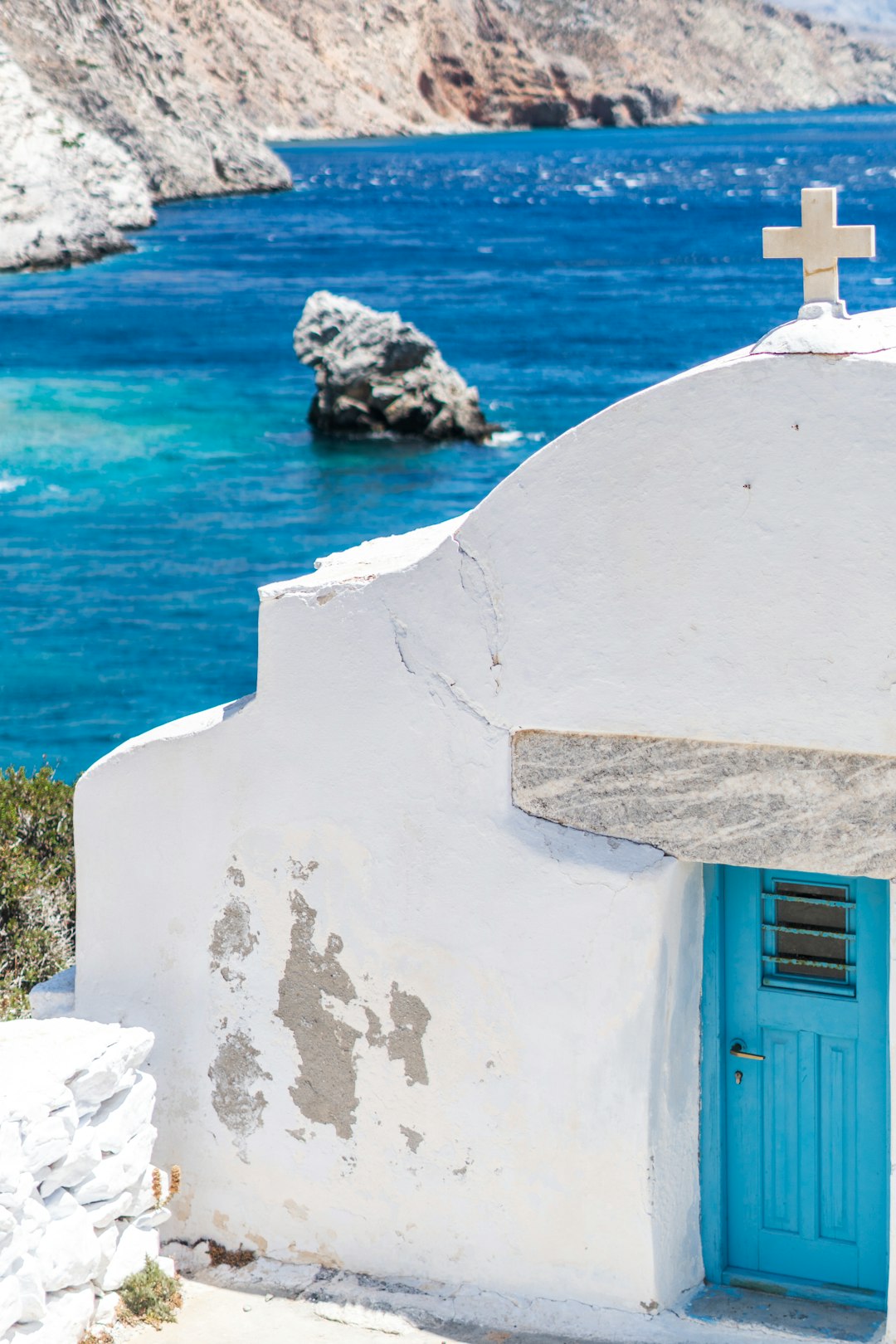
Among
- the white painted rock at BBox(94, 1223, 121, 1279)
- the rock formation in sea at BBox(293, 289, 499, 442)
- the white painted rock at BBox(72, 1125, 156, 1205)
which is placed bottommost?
the white painted rock at BBox(94, 1223, 121, 1279)

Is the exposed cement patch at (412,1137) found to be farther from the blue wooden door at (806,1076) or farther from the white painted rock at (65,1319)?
the white painted rock at (65,1319)

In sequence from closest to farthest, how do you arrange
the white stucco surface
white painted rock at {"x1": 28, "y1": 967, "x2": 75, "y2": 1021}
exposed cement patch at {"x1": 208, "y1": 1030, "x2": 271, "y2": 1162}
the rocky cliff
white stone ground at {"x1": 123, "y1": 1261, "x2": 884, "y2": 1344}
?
1. the white stucco surface
2. white stone ground at {"x1": 123, "y1": 1261, "x2": 884, "y2": 1344}
3. exposed cement patch at {"x1": 208, "y1": 1030, "x2": 271, "y2": 1162}
4. white painted rock at {"x1": 28, "y1": 967, "x2": 75, "y2": 1021}
5. the rocky cliff

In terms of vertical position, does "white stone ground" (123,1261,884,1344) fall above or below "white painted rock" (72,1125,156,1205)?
below

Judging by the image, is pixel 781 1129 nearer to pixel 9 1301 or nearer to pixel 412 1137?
pixel 412 1137

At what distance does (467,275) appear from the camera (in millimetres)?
70062

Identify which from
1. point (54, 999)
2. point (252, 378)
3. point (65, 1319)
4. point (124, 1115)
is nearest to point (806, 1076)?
point (124, 1115)

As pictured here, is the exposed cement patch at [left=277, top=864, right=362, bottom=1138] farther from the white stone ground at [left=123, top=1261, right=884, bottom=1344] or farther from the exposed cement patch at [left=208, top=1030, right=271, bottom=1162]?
the white stone ground at [left=123, top=1261, right=884, bottom=1344]

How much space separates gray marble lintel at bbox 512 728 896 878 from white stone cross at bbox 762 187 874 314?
1522 mm

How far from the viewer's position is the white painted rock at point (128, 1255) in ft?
20.3

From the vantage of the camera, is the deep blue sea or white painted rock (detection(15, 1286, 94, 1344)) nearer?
white painted rock (detection(15, 1286, 94, 1344))

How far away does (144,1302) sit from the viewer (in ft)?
20.5

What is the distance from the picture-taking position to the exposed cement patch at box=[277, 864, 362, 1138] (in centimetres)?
641

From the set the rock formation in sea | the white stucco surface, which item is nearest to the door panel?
the white stucco surface

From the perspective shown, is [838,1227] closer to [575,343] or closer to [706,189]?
[575,343]
